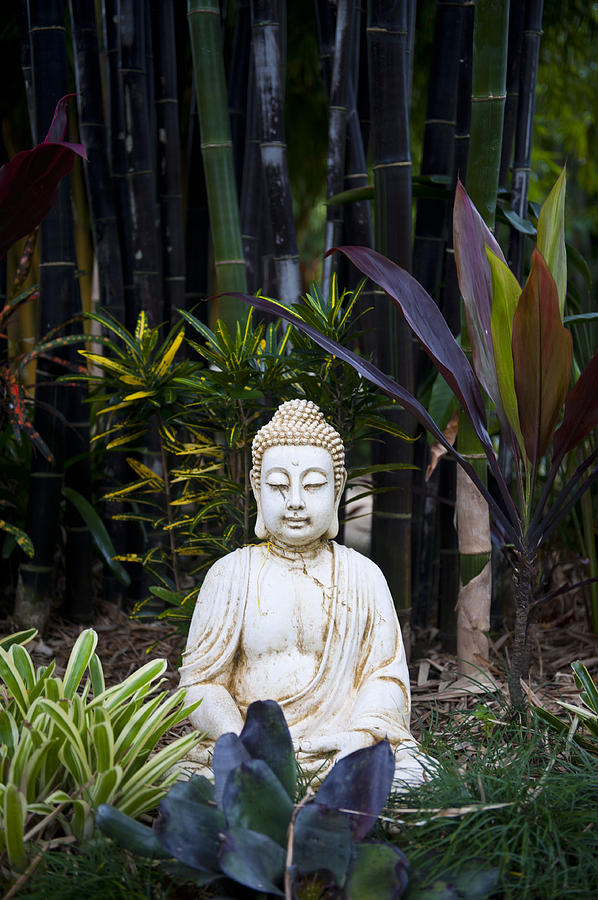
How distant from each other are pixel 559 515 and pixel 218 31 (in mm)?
1596

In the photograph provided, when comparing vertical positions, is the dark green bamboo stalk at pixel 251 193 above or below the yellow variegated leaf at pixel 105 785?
above

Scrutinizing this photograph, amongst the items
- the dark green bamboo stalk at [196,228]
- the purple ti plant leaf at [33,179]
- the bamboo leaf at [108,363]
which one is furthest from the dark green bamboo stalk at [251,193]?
the purple ti plant leaf at [33,179]

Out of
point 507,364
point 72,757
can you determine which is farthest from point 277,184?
point 72,757

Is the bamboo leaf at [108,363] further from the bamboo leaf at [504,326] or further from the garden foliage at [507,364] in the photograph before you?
the bamboo leaf at [504,326]

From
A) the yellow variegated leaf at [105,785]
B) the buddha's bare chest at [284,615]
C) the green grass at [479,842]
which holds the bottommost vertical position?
the green grass at [479,842]

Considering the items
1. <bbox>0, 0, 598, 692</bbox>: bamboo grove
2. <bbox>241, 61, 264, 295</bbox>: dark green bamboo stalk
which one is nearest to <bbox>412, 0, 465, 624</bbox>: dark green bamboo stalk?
<bbox>0, 0, 598, 692</bbox>: bamboo grove

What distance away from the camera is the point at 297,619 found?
1.81 m

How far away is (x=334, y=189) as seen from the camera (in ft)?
8.57

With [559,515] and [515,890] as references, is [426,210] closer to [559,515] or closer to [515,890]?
[559,515]

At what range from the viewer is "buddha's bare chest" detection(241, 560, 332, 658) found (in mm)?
1806

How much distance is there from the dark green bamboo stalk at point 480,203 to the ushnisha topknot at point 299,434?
0.49 metres

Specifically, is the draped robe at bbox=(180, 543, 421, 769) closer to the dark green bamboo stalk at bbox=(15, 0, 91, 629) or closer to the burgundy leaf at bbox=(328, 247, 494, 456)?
the burgundy leaf at bbox=(328, 247, 494, 456)

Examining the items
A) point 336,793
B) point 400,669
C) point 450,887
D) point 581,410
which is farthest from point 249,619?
point 581,410

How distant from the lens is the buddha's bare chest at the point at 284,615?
1.81 meters
